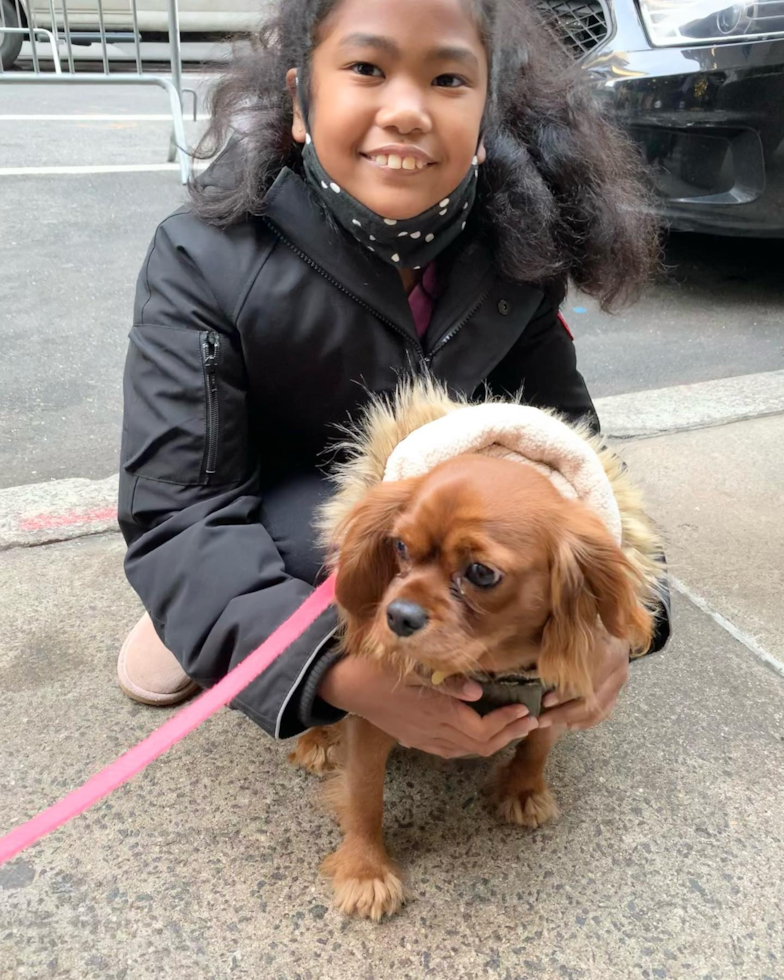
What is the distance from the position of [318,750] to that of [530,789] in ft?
1.34

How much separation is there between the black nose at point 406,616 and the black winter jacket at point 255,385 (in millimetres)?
309

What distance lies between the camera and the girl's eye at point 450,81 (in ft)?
4.56

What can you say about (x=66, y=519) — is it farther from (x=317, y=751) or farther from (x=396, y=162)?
(x=396, y=162)

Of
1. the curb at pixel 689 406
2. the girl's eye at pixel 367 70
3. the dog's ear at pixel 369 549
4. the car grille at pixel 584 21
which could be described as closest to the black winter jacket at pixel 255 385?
the dog's ear at pixel 369 549

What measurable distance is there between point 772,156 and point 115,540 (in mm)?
3113

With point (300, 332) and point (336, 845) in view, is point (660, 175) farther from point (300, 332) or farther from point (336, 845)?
Result: point (336, 845)

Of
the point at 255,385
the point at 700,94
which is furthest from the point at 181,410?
the point at 700,94

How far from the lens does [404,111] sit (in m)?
1.33

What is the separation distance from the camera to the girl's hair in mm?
1606

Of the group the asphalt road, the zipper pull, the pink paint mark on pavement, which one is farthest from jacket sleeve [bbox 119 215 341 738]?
the asphalt road

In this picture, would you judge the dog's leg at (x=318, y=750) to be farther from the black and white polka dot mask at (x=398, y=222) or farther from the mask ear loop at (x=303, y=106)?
the mask ear loop at (x=303, y=106)

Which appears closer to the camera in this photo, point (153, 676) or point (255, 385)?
point (255, 385)

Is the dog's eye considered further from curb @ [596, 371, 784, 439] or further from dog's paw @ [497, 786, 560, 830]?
curb @ [596, 371, 784, 439]

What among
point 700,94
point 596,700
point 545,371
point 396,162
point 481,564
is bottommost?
point 596,700
